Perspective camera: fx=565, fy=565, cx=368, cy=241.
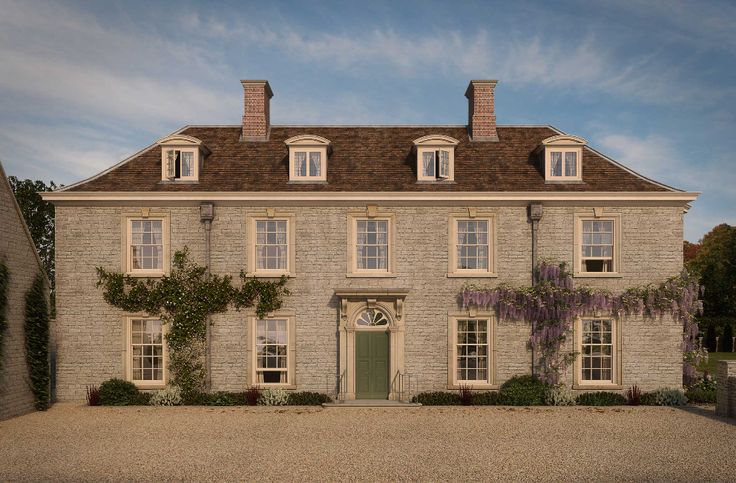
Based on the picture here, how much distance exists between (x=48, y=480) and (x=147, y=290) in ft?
28.5

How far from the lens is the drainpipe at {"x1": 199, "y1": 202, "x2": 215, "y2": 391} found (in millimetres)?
18447

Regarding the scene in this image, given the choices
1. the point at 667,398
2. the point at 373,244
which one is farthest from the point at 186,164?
the point at 667,398

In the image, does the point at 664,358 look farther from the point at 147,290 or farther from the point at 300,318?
the point at 147,290

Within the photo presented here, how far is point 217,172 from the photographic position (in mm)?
19906

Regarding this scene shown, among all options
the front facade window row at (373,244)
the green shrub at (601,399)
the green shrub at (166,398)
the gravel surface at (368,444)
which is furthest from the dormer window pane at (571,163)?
the green shrub at (166,398)

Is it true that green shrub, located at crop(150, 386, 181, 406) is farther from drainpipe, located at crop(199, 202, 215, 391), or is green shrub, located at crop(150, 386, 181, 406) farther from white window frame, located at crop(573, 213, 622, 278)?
white window frame, located at crop(573, 213, 622, 278)

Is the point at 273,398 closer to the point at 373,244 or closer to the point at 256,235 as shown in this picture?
the point at 256,235

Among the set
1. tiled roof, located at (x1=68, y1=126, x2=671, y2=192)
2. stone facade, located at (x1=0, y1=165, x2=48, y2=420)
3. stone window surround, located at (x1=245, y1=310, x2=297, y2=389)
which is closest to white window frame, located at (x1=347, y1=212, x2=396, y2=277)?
tiled roof, located at (x1=68, y1=126, x2=671, y2=192)

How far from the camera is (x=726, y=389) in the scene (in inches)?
634

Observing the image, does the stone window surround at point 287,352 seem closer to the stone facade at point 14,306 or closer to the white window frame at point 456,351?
the white window frame at point 456,351

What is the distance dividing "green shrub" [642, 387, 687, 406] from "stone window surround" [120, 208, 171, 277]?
642 inches

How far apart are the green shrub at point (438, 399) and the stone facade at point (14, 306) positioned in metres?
11.8

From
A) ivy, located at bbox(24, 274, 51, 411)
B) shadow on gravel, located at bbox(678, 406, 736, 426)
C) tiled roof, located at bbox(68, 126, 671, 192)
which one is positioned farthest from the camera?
tiled roof, located at bbox(68, 126, 671, 192)

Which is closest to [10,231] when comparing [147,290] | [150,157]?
[147,290]
